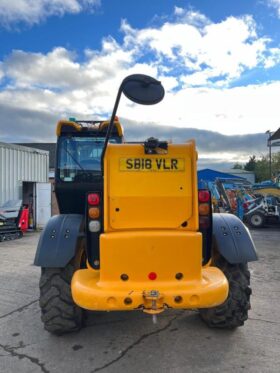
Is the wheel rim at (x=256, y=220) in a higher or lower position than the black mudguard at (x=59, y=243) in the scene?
lower

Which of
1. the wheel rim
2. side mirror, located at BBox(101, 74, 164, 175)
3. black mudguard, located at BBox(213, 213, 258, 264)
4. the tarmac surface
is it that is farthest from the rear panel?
the wheel rim

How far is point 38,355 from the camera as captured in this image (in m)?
3.76

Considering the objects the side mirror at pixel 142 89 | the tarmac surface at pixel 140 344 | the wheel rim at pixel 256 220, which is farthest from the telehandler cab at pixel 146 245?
the wheel rim at pixel 256 220

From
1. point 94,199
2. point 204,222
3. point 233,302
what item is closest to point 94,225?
point 94,199

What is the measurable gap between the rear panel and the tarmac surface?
4.02 feet

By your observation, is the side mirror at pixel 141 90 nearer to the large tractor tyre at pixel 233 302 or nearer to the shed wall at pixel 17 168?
the large tractor tyre at pixel 233 302

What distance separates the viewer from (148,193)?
144 inches

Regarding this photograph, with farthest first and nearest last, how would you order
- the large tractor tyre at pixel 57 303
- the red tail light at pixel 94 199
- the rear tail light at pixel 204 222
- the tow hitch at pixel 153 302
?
the large tractor tyre at pixel 57 303, the rear tail light at pixel 204 222, the red tail light at pixel 94 199, the tow hitch at pixel 153 302

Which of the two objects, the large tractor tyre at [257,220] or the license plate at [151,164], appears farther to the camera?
the large tractor tyre at [257,220]

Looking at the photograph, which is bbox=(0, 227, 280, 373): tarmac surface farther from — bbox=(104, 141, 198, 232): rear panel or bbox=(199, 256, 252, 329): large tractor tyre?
bbox=(104, 141, 198, 232): rear panel

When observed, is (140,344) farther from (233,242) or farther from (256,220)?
(256,220)

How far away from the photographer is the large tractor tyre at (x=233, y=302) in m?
4.12

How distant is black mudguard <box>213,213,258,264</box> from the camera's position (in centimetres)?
404

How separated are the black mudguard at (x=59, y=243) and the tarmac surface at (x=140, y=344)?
2.84 ft
